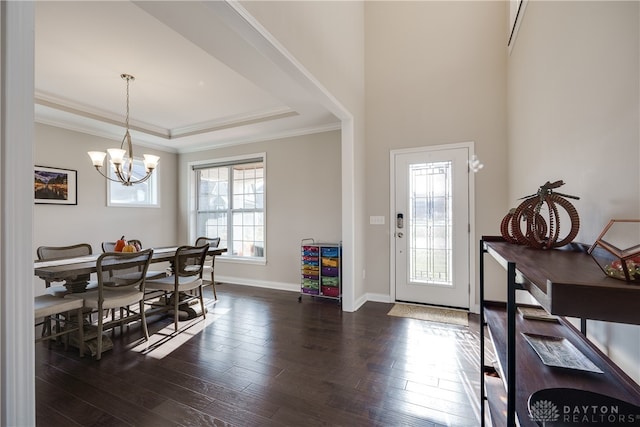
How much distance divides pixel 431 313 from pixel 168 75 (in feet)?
14.0

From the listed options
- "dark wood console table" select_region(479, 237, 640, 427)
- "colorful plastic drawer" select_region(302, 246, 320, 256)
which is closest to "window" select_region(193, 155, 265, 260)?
→ "colorful plastic drawer" select_region(302, 246, 320, 256)

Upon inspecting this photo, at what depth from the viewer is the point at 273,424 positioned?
1.62m

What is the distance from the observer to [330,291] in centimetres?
388

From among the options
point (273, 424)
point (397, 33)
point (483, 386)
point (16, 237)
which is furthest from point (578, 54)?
point (397, 33)

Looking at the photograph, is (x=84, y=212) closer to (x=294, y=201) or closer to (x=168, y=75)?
(x=168, y=75)

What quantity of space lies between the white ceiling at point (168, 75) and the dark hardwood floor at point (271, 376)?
2494 mm

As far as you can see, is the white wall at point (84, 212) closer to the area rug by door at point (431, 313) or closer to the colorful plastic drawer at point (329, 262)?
the colorful plastic drawer at point (329, 262)

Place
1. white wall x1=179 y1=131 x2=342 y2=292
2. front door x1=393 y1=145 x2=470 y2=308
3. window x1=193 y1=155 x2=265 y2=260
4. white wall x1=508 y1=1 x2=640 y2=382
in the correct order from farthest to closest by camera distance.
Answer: window x1=193 y1=155 x2=265 y2=260 < white wall x1=179 y1=131 x2=342 y2=292 < front door x1=393 y1=145 x2=470 y2=308 < white wall x1=508 y1=1 x2=640 y2=382

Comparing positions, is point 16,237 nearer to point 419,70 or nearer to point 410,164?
point 410,164

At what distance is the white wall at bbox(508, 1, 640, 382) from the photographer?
38.7 inches

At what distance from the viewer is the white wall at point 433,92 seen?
11.1ft

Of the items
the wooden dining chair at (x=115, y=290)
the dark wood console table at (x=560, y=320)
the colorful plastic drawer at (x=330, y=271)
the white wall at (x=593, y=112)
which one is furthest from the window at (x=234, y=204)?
the dark wood console table at (x=560, y=320)

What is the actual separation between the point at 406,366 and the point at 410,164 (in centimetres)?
252

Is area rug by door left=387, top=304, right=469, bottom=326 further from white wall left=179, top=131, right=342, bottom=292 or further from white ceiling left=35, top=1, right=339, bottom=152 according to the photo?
white ceiling left=35, top=1, right=339, bottom=152
